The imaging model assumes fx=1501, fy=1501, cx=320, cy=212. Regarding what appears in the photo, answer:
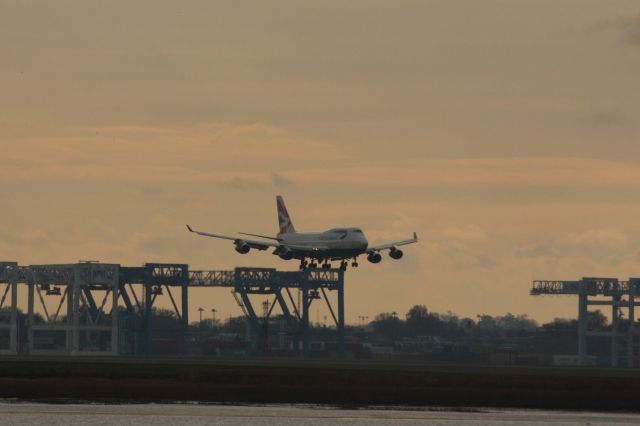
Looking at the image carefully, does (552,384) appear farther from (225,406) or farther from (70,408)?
(70,408)

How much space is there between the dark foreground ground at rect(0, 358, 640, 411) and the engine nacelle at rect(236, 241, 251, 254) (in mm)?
24051

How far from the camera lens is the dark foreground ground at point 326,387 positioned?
132 metres

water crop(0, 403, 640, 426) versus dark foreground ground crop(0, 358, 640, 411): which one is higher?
dark foreground ground crop(0, 358, 640, 411)

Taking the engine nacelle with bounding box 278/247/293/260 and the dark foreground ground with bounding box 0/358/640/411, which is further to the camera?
the engine nacelle with bounding box 278/247/293/260

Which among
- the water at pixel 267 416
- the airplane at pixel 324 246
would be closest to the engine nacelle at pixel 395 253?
the airplane at pixel 324 246

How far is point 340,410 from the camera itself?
122 m

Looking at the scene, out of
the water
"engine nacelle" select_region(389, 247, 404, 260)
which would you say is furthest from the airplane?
the water

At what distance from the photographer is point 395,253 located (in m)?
188

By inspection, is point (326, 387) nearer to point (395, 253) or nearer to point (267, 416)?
point (267, 416)

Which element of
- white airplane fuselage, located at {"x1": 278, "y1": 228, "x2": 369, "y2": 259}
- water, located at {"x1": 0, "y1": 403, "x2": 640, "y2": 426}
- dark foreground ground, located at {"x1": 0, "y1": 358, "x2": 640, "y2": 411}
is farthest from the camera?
white airplane fuselage, located at {"x1": 278, "y1": 228, "x2": 369, "y2": 259}

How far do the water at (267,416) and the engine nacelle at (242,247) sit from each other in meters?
56.9

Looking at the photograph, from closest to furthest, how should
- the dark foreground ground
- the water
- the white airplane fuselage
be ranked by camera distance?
1. the water
2. the dark foreground ground
3. the white airplane fuselage

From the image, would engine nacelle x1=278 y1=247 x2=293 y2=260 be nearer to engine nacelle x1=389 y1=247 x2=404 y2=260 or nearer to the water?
engine nacelle x1=389 y1=247 x2=404 y2=260

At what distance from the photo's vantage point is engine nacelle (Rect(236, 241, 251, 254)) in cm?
18225
